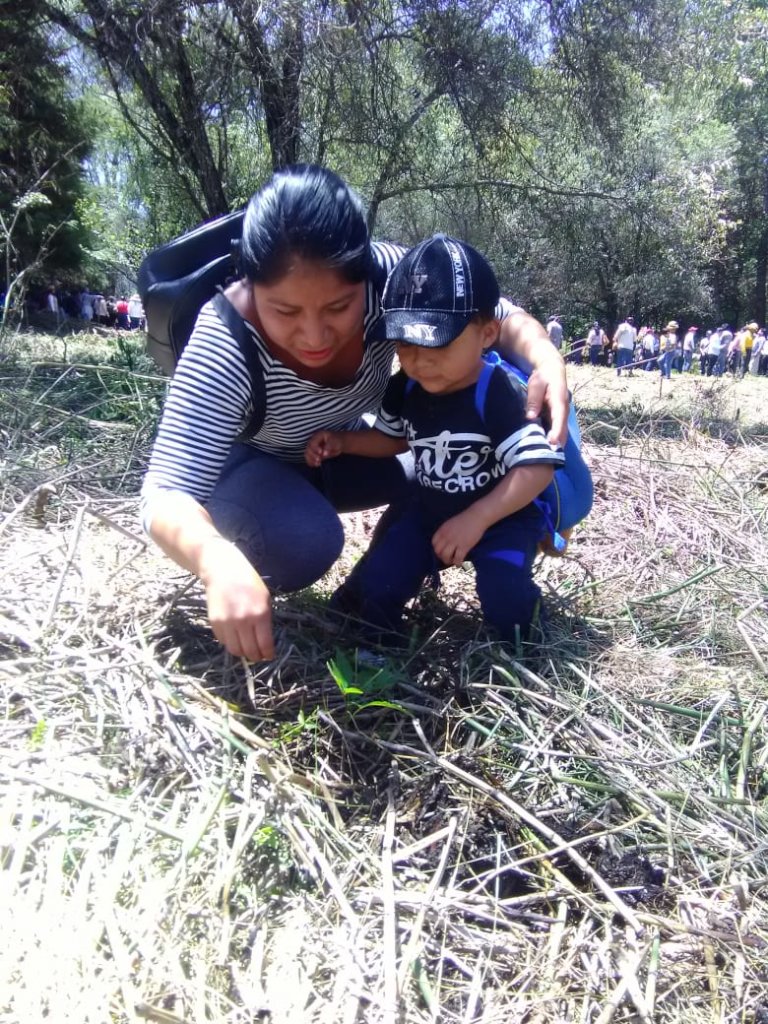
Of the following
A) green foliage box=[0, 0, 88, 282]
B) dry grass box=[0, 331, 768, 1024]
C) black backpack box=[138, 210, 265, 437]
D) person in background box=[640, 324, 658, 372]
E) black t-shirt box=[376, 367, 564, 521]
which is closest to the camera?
dry grass box=[0, 331, 768, 1024]

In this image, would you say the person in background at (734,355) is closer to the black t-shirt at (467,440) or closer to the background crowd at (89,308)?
the background crowd at (89,308)

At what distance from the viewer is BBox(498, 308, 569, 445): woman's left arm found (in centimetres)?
181

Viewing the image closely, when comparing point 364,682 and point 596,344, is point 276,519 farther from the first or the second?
point 596,344

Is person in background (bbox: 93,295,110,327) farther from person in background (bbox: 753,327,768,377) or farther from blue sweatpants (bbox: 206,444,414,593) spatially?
blue sweatpants (bbox: 206,444,414,593)

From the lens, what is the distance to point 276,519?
198 centimetres

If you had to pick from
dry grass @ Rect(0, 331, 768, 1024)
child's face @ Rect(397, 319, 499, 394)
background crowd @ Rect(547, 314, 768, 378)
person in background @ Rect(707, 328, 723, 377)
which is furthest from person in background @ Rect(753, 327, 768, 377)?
child's face @ Rect(397, 319, 499, 394)

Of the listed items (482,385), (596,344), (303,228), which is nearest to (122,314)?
(596,344)

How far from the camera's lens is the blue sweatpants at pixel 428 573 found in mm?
1852

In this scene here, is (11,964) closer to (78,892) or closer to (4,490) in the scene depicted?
(78,892)

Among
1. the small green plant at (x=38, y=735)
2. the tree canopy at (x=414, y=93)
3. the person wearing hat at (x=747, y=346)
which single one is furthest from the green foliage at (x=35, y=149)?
the person wearing hat at (x=747, y=346)

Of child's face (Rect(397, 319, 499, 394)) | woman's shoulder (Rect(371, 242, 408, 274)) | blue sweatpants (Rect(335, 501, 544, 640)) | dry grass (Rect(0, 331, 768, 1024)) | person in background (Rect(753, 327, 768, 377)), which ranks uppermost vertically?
woman's shoulder (Rect(371, 242, 408, 274))

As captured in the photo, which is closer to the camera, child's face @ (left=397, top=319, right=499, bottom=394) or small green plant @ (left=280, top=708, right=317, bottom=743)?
small green plant @ (left=280, top=708, right=317, bottom=743)

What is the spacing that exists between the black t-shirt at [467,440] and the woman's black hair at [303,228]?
37 centimetres

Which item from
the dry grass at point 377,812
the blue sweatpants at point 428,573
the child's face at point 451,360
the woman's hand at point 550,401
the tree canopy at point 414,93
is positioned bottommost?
the dry grass at point 377,812
